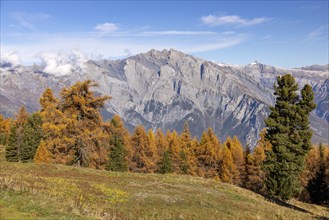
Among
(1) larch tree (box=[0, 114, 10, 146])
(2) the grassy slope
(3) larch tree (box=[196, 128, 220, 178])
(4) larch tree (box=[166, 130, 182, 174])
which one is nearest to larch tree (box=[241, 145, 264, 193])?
(3) larch tree (box=[196, 128, 220, 178])

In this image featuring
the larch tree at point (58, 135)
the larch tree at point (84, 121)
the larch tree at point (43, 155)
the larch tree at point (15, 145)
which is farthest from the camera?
the larch tree at point (15, 145)

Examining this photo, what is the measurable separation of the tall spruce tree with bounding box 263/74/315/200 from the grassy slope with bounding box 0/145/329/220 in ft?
33.7

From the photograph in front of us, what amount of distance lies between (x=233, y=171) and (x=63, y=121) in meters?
52.3

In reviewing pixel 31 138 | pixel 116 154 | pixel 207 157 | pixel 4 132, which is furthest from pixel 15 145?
pixel 207 157

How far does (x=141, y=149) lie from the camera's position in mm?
90750

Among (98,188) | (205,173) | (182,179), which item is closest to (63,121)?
(182,179)

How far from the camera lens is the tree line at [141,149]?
150ft

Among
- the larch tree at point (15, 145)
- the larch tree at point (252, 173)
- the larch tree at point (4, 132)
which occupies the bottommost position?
the larch tree at point (252, 173)

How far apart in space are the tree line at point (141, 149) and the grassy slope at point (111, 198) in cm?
1254

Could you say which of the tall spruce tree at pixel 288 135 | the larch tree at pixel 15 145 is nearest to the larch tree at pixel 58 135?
the larch tree at pixel 15 145

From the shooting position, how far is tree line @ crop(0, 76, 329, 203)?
45.7 m

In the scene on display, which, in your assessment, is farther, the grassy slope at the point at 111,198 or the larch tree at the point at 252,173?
the larch tree at the point at 252,173

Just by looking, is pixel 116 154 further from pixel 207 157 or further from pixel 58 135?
pixel 58 135

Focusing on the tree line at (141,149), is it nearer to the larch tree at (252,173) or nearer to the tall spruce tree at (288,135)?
the larch tree at (252,173)
